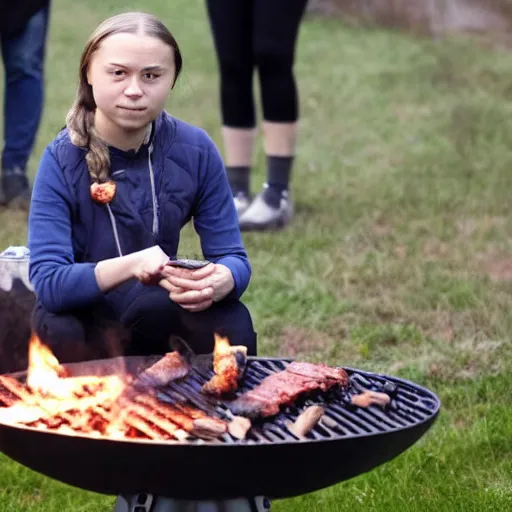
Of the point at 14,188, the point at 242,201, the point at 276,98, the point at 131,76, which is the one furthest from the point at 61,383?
Answer: the point at 14,188

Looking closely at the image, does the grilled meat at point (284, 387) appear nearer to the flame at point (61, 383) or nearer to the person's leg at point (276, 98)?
the flame at point (61, 383)

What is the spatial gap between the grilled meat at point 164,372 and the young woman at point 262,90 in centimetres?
329

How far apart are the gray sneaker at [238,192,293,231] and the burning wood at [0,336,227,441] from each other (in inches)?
130

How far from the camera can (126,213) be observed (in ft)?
9.52

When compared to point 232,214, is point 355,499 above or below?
→ below

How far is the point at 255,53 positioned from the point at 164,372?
11.4 ft

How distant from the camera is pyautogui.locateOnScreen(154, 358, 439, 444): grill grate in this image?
2559 millimetres

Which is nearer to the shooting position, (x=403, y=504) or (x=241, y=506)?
(x=241, y=506)

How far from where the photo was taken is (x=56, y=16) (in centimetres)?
1350

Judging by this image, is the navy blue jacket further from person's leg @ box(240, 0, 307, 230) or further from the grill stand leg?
person's leg @ box(240, 0, 307, 230)

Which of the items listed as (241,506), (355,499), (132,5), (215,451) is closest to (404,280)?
(355,499)

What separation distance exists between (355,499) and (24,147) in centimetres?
377

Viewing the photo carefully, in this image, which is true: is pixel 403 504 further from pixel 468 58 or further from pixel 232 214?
pixel 468 58

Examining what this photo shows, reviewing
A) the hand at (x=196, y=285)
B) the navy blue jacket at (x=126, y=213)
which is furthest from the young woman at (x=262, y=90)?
the hand at (x=196, y=285)
